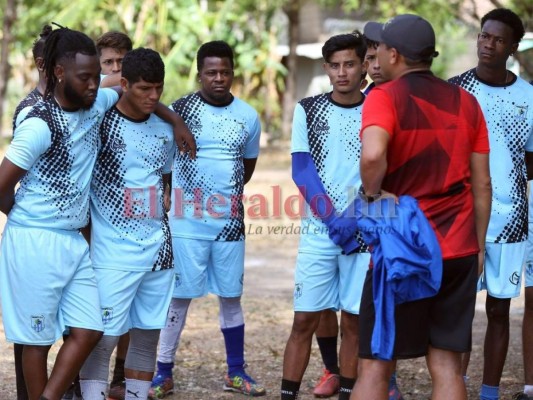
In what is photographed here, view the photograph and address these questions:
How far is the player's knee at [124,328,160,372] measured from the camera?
A: 18.2 ft

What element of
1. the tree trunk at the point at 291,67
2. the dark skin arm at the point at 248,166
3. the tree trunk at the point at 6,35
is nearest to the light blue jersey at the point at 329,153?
the dark skin arm at the point at 248,166

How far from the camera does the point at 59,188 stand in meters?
4.93

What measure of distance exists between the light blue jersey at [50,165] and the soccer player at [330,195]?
1.39 meters

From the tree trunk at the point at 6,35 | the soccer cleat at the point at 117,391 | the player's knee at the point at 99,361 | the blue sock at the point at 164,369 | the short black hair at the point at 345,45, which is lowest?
the soccer cleat at the point at 117,391

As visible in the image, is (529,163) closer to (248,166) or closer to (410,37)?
(248,166)

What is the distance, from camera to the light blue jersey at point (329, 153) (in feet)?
19.1

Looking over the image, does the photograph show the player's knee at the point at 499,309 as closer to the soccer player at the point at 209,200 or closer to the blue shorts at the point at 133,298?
the soccer player at the point at 209,200

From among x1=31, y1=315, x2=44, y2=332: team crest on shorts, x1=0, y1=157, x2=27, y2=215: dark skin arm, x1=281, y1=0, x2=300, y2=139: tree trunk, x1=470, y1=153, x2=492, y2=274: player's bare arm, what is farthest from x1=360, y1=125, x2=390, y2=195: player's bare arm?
x1=281, y1=0, x2=300, y2=139: tree trunk

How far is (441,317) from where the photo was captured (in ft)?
15.0

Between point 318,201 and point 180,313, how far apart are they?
4.72 ft

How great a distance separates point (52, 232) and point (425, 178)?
6.25ft

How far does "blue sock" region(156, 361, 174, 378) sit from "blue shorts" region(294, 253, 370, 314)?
3.86 ft

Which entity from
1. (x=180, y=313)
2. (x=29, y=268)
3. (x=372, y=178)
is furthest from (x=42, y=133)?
(x=180, y=313)

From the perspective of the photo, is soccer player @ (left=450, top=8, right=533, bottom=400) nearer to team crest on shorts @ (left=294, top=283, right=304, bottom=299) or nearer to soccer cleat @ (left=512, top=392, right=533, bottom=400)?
soccer cleat @ (left=512, top=392, right=533, bottom=400)
